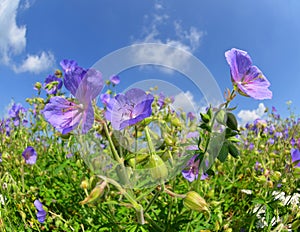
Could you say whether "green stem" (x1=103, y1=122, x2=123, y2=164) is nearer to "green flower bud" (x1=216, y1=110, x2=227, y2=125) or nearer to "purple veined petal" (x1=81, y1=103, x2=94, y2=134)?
"purple veined petal" (x1=81, y1=103, x2=94, y2=134)

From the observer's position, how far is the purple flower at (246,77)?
1.08m

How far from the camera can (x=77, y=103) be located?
1.02 metres

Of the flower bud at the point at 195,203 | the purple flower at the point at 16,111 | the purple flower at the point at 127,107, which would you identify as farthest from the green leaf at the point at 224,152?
the purple flower at the point at 16,111

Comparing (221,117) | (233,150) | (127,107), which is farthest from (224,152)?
(127,107)

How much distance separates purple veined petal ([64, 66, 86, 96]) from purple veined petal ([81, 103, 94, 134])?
0.07m

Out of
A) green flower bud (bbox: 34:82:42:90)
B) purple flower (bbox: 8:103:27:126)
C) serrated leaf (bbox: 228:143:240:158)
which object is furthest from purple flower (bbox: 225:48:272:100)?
purple flower (bbox: 8:103:27:126)

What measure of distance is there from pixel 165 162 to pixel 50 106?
1.24 ft

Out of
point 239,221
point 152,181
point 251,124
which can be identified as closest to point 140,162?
point 152,181

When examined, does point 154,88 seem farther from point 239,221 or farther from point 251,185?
point 251,185

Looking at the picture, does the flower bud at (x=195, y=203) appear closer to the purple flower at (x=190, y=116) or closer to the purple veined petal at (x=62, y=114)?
the purple flower at (x=190, y=116)

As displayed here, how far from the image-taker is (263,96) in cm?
110

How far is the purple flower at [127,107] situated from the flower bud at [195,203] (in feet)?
1.06

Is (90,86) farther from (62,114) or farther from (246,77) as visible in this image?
(246,77)

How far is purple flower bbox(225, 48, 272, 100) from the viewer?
3.56 ft
